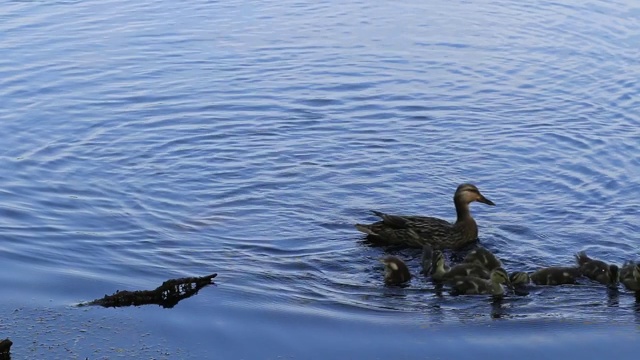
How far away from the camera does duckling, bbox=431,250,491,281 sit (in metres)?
8.63

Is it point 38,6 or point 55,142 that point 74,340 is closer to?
point 55,142

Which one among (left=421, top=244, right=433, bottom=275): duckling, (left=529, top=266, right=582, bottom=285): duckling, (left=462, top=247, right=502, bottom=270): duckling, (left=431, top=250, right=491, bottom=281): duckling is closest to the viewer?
(left=529, top=266, right=582, bottom=285): duckling

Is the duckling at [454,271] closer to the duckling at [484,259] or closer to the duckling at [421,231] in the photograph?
the duckling at [484,259]

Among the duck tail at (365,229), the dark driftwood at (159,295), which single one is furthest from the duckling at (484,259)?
the dark driftwood at (159,295)

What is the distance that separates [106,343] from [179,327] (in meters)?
0.49

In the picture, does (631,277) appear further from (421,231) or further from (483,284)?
(421,231)

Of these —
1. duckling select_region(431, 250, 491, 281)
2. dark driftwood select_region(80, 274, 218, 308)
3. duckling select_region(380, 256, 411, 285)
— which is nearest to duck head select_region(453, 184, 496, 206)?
duckling select_region(431, 250, 491, 281)

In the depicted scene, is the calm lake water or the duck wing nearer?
the calm lake water

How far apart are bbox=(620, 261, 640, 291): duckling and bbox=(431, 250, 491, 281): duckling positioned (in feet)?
2.98

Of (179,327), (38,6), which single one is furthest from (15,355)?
(38,6)

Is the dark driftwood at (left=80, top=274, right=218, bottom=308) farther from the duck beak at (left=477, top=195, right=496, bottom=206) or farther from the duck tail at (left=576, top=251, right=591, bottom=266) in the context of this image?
the duck beak at (left=477, top=195, right=496, bottom=206)

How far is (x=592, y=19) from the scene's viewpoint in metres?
17.1

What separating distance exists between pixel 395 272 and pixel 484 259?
707 mm

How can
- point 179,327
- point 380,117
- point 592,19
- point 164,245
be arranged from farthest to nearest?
point 592,19 → point 380,117 → point 164,245 → point 179,327
